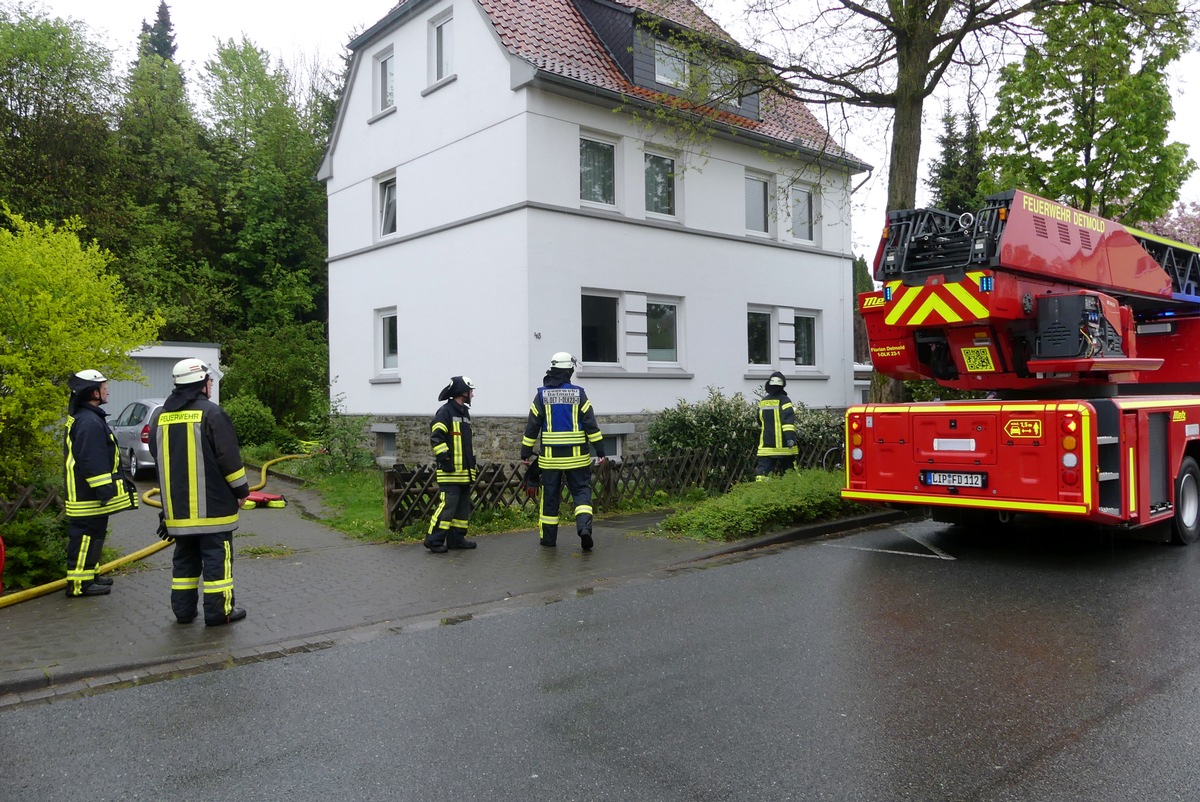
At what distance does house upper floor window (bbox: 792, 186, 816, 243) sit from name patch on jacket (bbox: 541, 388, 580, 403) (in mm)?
11314

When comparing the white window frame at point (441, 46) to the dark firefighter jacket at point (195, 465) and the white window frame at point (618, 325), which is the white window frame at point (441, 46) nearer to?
the white window frame at point (618, 325)

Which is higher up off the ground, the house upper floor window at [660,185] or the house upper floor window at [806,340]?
the house upper floor window at [660,185]

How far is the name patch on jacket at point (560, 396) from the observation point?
379 inches

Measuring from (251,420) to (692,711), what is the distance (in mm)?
17852

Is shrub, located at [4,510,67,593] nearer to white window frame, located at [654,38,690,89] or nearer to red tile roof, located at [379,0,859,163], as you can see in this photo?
red tile roof, located at [379,0,859,163]

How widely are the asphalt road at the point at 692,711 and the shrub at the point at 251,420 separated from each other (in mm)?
15178

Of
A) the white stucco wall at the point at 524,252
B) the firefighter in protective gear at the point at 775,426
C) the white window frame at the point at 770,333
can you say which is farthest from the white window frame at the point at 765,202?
the firefighter in protective gear at the point at 775,426

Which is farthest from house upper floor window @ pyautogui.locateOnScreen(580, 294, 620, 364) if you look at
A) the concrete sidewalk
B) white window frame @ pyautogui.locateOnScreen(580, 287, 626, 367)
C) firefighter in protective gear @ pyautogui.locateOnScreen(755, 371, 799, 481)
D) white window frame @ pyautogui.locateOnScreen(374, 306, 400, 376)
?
the concrete sidewalk

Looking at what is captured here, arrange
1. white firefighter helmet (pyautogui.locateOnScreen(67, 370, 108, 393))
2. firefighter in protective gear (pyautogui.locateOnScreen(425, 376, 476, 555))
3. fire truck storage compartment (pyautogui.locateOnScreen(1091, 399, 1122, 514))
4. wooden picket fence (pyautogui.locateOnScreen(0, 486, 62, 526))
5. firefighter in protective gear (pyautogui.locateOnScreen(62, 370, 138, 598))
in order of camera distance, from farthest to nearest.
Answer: firefighter in protective gear (pyautogui.locateOnScreen(425, 376, 476, 555)) → fire truck storage compartment (pyautogui.locateOnScreen(1091, 399, 1122, 514)) → wooden picket fence (pyautogui.locateOnScreen(0, 486, 62, 526)) → white firefighter helmet (pyautogui.locateOnScreen(67, 370, 108, 393)) → firefighter in protective gear (pyautogui.locateOnScreen(62, 370, 138, 598))

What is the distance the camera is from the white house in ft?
48.4

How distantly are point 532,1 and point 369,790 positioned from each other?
15.7 metres

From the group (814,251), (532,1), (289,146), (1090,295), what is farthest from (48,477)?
(289,146)

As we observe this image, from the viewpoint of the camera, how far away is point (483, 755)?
412cm

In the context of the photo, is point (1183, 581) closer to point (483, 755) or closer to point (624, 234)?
point (483, 755)
